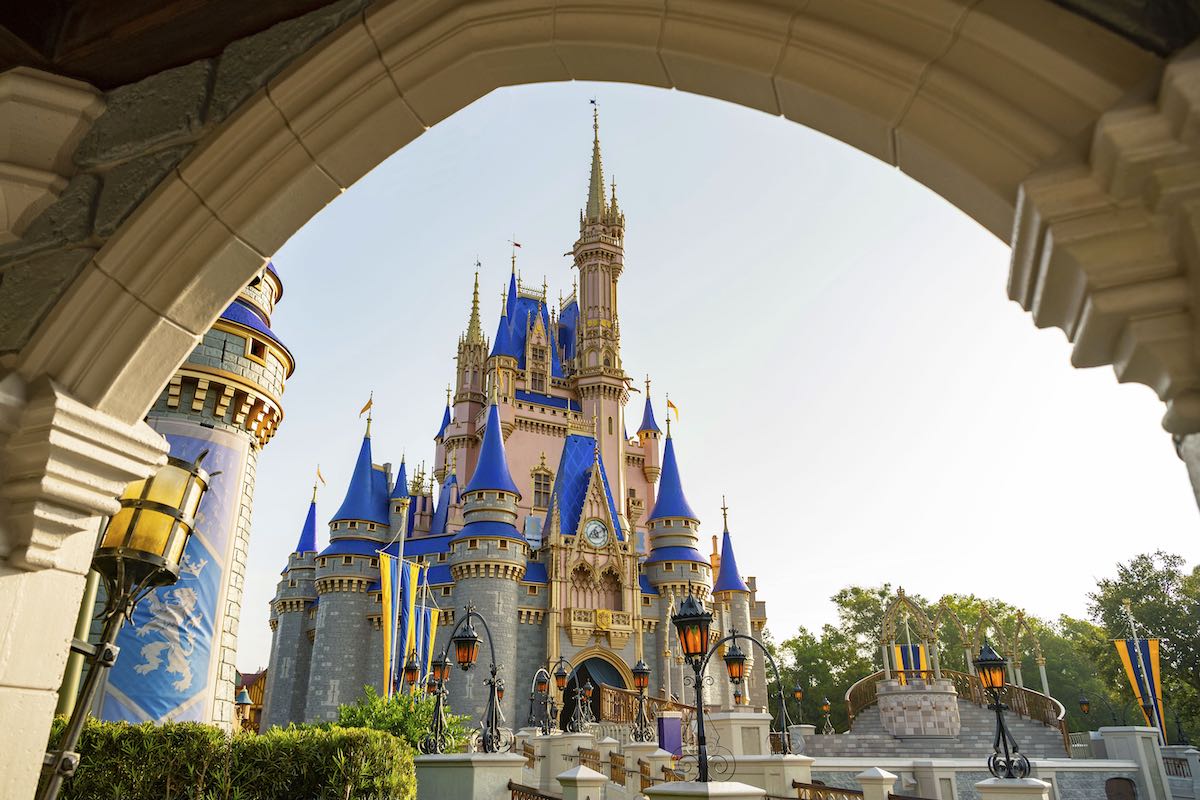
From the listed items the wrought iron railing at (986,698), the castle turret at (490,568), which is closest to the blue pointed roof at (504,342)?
the castle turret at (490,568)

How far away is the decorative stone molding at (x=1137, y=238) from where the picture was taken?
1.45 meters

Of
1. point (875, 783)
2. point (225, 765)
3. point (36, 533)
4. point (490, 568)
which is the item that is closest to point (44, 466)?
point (36, 533)

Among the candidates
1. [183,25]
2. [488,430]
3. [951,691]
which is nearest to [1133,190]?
[183,25]

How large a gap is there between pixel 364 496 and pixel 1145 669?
29.9m

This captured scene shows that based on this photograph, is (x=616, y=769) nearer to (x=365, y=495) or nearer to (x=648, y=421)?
(x=365, y=495)

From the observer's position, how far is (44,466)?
233 cm

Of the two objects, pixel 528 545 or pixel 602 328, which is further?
pixel 602 328

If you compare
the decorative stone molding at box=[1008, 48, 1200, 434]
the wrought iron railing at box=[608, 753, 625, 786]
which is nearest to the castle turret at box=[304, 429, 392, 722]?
the wrought iron railing at box=[608, 753, 625, 786]

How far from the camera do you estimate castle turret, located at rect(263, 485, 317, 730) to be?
3241 centimetres

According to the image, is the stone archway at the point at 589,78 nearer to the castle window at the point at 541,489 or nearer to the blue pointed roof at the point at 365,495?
the blue pointed roof at the point at 365,495

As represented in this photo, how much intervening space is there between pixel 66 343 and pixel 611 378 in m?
40.5

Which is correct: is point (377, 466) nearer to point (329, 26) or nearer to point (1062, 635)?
point (329, 26)

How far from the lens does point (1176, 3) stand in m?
1.58

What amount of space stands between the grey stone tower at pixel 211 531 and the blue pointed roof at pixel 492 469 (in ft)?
66.2
